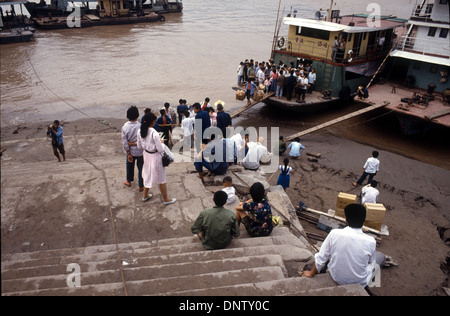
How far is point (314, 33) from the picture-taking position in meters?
14.8

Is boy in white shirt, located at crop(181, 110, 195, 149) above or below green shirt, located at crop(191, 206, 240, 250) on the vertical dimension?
below

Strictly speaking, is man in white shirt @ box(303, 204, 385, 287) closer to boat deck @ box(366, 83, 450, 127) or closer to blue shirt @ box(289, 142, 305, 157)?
blue shirt @ box(289, 142, 305, 157)

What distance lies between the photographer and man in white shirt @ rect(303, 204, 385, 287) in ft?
10.4

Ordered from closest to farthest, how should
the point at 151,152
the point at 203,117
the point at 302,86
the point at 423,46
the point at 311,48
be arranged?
1. the point at 151,152
2. the point at 203,117
3. the point at 302,86
4. the point at 423,46
5. the point at 311,48

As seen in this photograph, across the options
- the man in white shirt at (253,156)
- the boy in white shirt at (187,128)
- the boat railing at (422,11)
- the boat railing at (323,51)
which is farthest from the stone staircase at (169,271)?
the boat railing at (422,11)

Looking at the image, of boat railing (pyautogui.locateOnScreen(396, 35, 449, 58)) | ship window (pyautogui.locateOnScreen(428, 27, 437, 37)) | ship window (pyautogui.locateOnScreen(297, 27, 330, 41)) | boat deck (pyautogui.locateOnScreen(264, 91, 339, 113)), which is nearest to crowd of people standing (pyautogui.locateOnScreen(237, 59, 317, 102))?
boat deck (pyautogui.locateOnScreen(264, 91, 339, 113))

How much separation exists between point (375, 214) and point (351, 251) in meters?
4.38

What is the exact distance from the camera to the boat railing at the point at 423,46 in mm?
14146

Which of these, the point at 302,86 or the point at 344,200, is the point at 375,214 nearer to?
the point at 344,200

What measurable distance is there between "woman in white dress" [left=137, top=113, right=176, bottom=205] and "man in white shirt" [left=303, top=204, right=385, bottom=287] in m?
2.74

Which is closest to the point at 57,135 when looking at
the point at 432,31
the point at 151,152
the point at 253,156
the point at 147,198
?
the point at 147,198

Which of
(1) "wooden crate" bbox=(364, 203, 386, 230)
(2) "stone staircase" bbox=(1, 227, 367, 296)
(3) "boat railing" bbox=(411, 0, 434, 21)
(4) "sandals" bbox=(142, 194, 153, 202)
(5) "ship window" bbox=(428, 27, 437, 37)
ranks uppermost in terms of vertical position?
(3) "boat railing" bbox=(411, 0, 434, 21)

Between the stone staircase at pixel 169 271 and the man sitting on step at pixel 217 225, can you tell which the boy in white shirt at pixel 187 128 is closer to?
the stone staircase at pixel 169 271

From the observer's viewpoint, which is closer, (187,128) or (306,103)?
(187,128)
